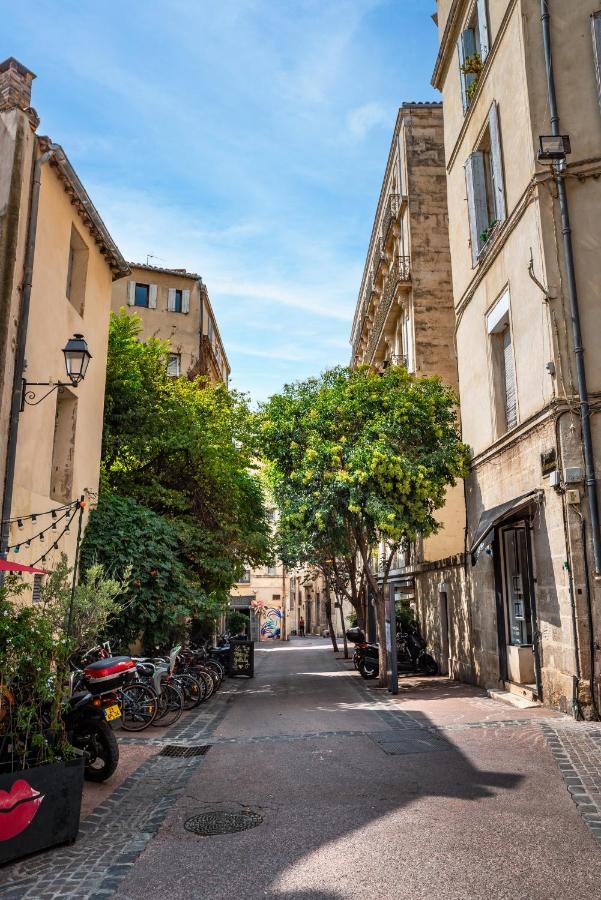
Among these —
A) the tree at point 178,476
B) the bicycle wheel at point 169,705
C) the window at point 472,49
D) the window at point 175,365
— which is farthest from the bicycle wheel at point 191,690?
the window at point 175,365

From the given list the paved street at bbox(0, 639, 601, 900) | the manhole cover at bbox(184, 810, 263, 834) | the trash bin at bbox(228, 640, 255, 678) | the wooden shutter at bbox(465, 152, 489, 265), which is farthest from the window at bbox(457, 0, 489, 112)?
the trash bin at bbox(228, 640, 255, 678)

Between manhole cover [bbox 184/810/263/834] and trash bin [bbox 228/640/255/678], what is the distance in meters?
14.0

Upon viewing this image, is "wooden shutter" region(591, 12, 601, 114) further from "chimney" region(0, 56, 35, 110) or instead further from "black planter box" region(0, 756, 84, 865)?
"black planter box" region(0, 756, 84, 865)

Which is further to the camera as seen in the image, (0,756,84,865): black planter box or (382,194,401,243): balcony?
(382,194,401,243): balcony

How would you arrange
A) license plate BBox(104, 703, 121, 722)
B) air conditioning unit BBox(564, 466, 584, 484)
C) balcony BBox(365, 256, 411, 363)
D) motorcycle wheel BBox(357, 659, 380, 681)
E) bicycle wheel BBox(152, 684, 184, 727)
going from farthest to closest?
balcony BBox(365, 256, 411, 363)
motorcycle wheel BBox(357, 659, 380, 681)
bicycle wheel BBox(152, 684, 184, 727)
air conditioning unit BBox(564, 466, 584, 484)
license plate BBox(104, 703, 121, 722)

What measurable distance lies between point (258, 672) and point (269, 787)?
1664cm

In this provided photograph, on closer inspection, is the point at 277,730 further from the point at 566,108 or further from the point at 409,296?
the point at 409,296

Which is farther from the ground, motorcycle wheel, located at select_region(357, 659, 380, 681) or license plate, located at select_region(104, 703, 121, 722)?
license plate, located at select_region(104, 703, 121, 722)

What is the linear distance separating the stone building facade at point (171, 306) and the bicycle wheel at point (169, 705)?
22490 millimetres

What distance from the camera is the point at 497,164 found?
13602mm

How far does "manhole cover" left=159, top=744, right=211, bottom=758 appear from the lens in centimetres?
914

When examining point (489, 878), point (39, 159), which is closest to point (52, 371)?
point (39, 159)

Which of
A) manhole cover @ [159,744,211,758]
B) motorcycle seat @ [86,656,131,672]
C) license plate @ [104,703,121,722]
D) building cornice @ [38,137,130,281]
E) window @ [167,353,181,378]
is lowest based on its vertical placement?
manhole cover @ [159,744,211,758]

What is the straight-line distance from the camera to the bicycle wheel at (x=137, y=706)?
11109 millimetres
